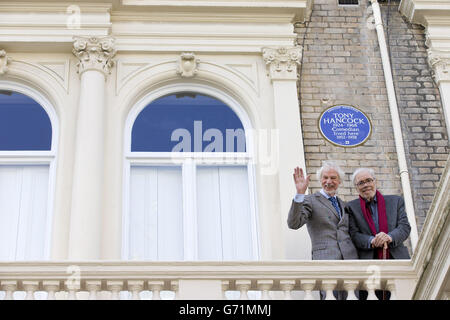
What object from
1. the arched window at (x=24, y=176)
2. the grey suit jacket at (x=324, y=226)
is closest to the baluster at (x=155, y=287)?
the grey suit jacket at (x=324, y=226)

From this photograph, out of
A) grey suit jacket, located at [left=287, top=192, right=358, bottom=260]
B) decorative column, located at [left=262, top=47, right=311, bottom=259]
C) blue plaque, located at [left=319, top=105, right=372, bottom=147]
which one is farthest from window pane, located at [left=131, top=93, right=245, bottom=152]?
grey suit jacket, located at [left=287, top=192, right=358, bottom=260]

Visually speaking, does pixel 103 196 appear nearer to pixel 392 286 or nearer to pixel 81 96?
pixel 81 96

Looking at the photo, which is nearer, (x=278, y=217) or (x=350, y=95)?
(x=278, y=217)

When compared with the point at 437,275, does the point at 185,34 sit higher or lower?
higher

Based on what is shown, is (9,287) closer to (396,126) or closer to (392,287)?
(392,287)

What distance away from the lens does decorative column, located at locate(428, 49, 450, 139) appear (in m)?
12.5

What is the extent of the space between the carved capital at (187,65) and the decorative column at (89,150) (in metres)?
0.93

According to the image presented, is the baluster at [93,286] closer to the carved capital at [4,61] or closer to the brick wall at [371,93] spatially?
the brick wall at [371,93]

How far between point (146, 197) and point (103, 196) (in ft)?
2.09

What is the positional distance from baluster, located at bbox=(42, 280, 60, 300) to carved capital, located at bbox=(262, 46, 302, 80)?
5072 mm

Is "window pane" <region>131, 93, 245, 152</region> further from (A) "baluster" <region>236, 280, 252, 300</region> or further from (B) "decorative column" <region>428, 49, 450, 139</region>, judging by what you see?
(A) "baluster" <region>236, 280, 252, 300</region>

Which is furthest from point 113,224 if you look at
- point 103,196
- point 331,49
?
point 331,49

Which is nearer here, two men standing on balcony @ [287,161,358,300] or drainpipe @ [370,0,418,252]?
two men standing on balcony @ [287,161,358,300]
